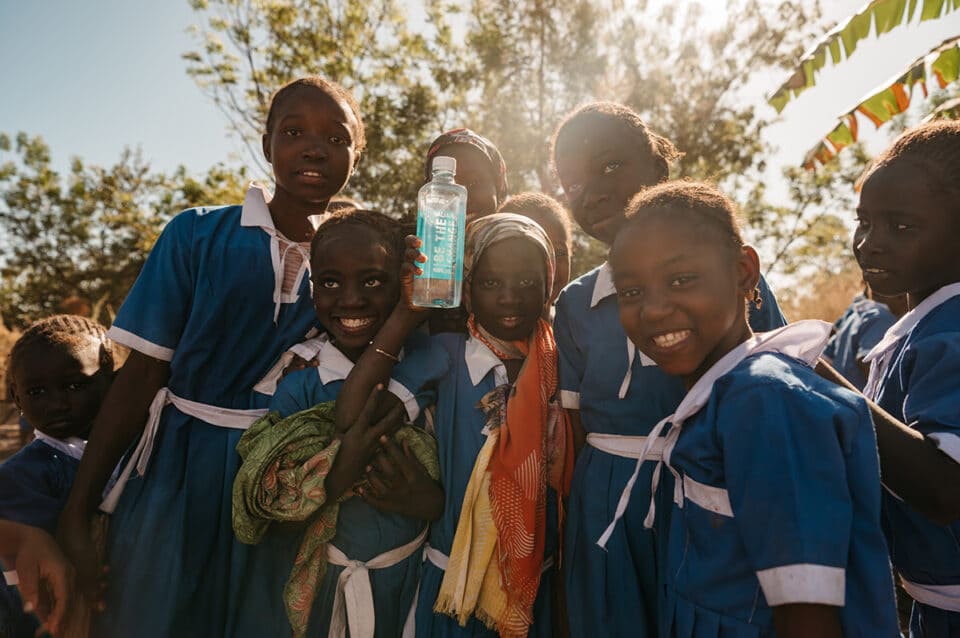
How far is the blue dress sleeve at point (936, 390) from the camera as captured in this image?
4.58ft

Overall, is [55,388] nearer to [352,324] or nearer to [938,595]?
[352,324]

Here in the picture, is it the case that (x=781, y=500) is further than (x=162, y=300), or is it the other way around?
(x=162, y=300)

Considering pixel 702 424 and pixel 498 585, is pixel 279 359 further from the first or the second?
pixel 702 424

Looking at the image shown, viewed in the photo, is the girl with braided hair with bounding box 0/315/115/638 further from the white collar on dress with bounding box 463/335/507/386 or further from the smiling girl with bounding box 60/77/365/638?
the white collar on dress with bounding box 463/335/507/386

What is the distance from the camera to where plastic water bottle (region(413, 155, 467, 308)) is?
6.66ft

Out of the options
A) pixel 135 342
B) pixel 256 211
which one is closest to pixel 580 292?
pixel 256 211

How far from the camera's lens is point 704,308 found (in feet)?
4.89

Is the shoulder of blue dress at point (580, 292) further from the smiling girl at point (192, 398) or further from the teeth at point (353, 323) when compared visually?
the smiling girl at point (192, 398)

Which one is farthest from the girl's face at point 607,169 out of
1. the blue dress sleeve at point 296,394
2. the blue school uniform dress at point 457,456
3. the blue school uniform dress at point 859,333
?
the blue school uniform dress at point 859,333

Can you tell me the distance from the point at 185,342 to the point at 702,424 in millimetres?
1798

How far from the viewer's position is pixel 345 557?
197 cm

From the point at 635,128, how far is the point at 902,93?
11.7 feet

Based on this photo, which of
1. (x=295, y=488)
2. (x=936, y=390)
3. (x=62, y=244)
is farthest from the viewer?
(x=62, y=244)

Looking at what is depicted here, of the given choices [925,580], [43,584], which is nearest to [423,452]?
[43,584]
